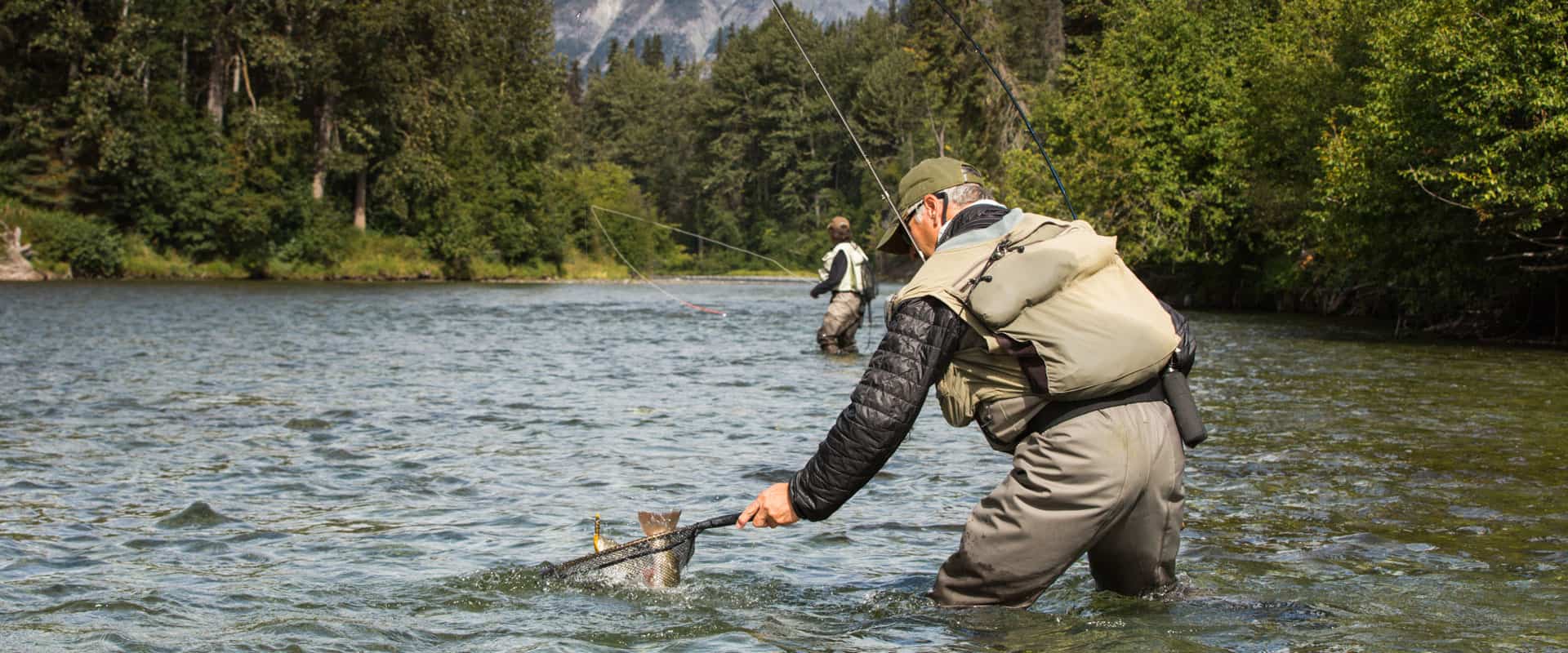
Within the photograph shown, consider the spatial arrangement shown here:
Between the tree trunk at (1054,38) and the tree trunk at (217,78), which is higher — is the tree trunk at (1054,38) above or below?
above

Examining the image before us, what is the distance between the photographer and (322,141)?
210ft

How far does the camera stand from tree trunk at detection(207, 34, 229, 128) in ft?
196

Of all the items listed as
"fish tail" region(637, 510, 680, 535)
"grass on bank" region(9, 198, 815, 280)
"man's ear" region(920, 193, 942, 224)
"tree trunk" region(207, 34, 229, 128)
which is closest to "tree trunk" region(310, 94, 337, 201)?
"grass on bank" region(9, 198, 815, 280)

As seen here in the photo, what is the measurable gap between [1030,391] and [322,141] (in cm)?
6308

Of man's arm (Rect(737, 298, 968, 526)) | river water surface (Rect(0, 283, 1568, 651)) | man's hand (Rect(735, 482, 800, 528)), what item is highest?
man's arm (Rect(737, 298, 968, 526))

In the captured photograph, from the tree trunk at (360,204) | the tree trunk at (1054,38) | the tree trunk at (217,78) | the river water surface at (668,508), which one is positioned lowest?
the river water surface at (668,508)

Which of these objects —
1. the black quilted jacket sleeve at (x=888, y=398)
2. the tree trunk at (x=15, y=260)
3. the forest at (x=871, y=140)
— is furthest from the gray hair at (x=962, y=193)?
the tree trunk at (x=15, y=260)

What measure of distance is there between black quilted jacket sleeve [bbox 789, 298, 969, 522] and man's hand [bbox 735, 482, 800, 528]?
16 centimetres

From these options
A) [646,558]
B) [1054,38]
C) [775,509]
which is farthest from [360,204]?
[775,509]

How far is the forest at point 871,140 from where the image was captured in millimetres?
23516

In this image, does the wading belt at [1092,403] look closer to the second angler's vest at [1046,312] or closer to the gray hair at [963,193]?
the second angler's vest at [1046,312]

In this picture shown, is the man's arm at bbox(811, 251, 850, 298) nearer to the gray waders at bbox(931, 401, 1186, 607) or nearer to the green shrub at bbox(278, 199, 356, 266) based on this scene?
the gray waders at bbox(931, 401, 1186, 607)

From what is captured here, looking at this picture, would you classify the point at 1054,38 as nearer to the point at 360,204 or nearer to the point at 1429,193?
the point at 360,204

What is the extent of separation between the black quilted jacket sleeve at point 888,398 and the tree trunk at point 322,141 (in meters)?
61.2
